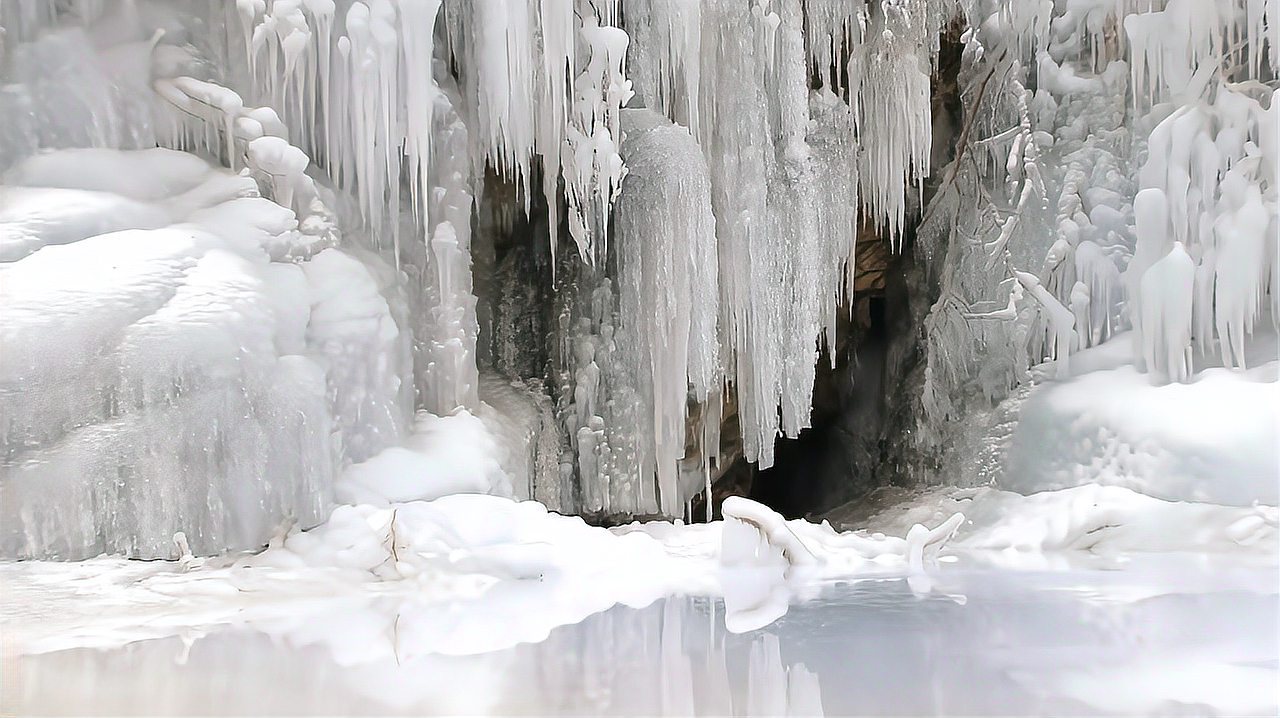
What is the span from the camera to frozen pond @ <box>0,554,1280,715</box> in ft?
6.58

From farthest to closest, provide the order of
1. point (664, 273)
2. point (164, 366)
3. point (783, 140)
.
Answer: point (783, 140) < point (664, 273) < point (164, 366)

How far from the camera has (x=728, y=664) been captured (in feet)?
7.68

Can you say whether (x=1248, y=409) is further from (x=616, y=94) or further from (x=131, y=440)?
(x=131, y=440)

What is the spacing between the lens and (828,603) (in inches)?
123

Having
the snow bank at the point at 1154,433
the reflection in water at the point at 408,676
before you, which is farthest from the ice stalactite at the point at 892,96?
the reflection in water at the point at 408,676

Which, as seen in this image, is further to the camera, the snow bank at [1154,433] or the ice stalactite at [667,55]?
the ice stalactite at [667,55]

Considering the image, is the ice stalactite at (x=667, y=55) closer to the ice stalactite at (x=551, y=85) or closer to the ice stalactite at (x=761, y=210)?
the ice stalactite at (x=761, y=210)

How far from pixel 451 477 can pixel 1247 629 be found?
10.5 ft

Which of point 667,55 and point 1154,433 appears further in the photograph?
point 667,55

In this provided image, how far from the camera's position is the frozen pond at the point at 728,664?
201 cm

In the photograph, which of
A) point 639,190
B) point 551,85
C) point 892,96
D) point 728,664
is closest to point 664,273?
point 639,190

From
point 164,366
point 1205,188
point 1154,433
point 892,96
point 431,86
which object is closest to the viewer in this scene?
point 164,366

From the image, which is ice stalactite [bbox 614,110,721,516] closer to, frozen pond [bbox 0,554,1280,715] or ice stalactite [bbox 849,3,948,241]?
ice stalactite [bbox 849,3,948,241]

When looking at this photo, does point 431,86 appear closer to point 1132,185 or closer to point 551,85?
point 551,85
